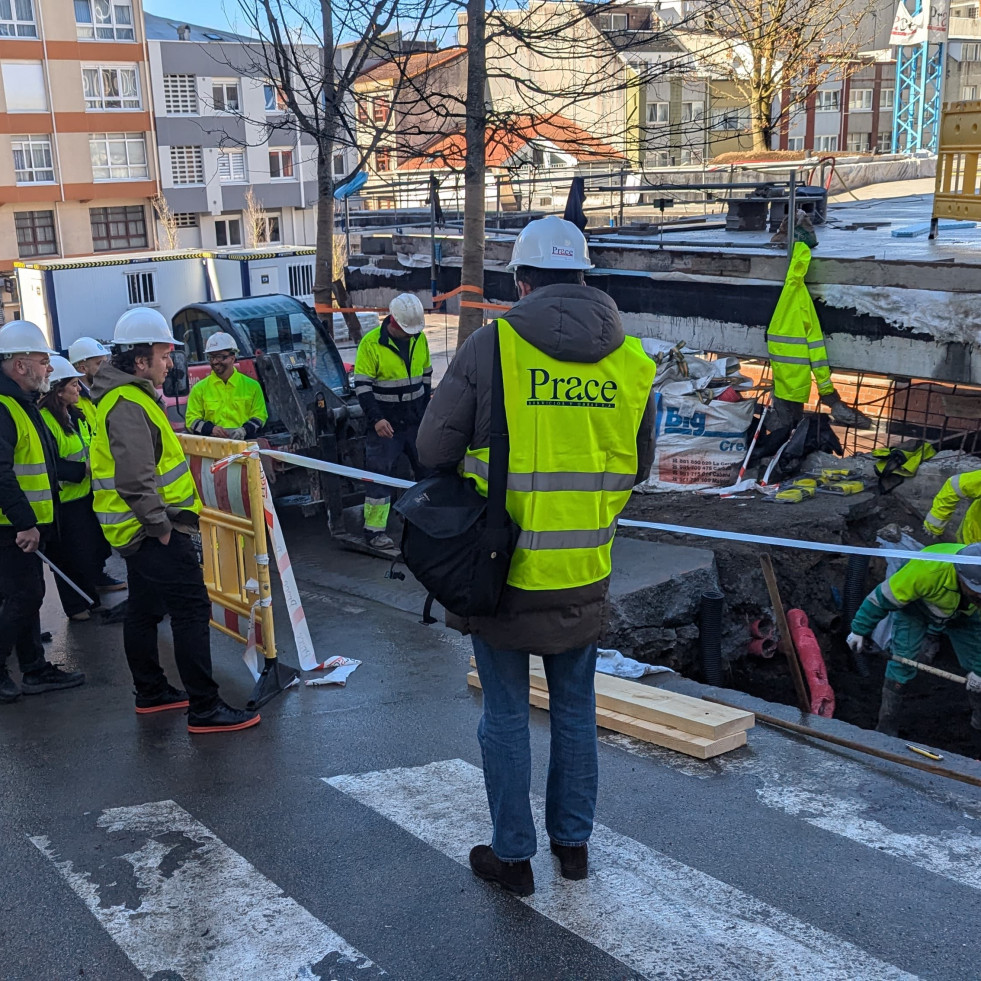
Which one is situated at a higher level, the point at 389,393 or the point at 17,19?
the point at 17,19

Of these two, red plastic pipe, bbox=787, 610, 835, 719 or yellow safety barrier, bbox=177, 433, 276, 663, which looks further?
red plastic pipe, bbox=787, 610, 835, 719

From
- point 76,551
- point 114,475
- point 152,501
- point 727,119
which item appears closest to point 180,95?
point 727,119

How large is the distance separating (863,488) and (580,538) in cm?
775

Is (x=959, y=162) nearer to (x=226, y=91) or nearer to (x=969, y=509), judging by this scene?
(x=969, y=509)

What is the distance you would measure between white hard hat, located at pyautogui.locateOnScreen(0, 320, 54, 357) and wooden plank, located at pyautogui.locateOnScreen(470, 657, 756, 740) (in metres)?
3.32

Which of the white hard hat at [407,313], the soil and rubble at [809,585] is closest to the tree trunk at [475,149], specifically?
the white hard hat at [407,313]

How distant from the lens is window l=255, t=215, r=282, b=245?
47438 mm

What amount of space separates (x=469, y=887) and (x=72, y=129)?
48.4 metres

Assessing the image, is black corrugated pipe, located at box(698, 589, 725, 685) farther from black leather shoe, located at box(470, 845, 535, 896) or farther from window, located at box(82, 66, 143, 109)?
window, located at box(82, 66, 143, 109)

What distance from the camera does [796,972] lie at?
10.3ft

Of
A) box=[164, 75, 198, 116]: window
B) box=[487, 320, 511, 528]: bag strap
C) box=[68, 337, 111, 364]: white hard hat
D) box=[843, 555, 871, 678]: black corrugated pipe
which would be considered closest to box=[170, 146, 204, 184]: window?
box=[164, 75, 198, 116]: window

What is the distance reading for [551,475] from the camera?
132 inches

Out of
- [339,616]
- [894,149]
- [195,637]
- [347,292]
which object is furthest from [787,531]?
[894,149]

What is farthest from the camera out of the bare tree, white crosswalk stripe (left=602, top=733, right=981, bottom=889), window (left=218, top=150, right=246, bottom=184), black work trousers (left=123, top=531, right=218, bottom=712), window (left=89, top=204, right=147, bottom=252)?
window (left=218, top=150, right=246, bottom=184)
